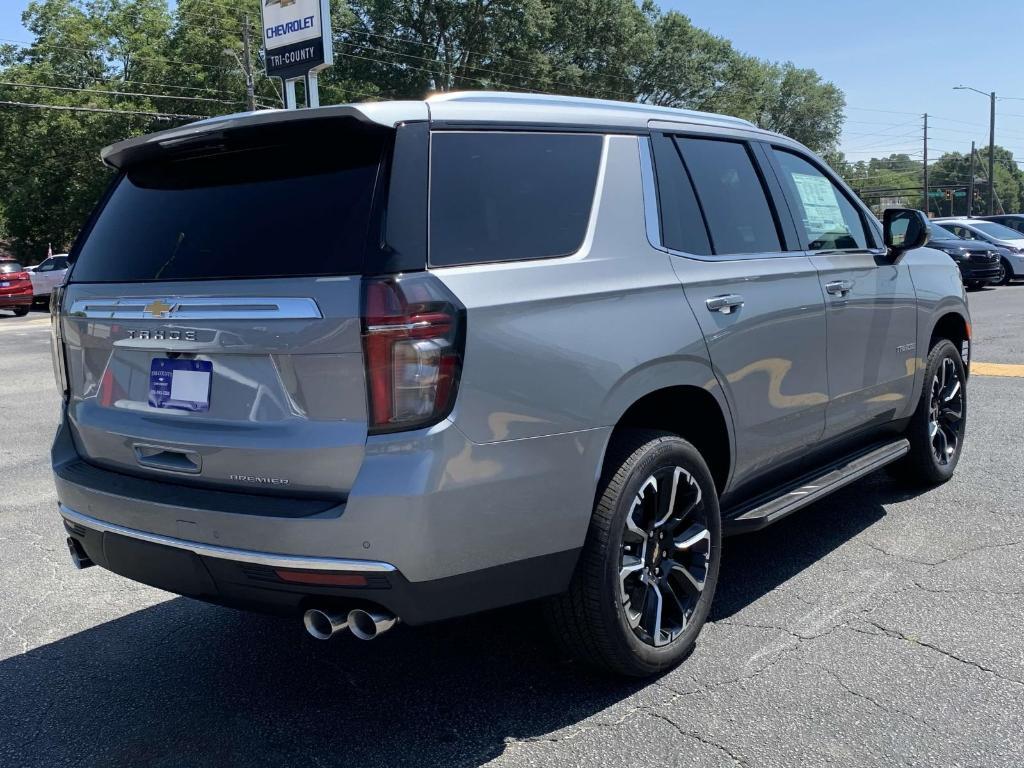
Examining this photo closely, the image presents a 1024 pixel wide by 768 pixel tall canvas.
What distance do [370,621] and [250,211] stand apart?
128 cm

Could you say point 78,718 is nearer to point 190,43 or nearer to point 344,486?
point 344,486

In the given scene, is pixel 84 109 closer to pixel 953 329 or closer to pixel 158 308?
pixel 953 329

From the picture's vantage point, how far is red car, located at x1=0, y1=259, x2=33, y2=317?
80.9 feet

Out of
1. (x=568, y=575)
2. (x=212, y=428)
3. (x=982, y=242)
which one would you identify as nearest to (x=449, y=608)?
(x=568, y=575)

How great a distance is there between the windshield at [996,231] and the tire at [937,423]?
65.5 ft

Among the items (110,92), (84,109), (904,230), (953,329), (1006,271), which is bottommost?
(1006,271)

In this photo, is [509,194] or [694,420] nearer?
[509,194]

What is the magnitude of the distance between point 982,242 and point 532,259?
74.9ft

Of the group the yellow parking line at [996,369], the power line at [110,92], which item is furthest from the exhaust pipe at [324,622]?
the power line at [110,92]

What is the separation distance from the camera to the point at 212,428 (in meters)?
2.77

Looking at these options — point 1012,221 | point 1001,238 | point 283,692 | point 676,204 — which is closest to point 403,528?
point 283,692

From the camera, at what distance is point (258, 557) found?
2627 millimetres

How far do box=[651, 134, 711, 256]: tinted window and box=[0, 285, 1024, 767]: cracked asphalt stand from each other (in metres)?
1.49

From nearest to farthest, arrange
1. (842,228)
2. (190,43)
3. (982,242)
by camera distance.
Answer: (842,228) → (982,242) → (190,43)
